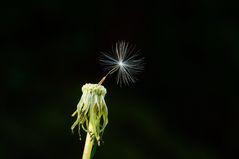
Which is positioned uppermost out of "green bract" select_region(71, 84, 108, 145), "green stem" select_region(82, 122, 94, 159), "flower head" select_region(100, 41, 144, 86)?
"flower head" select_region(100, 41, 144, 86)

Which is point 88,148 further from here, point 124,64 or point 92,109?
point 124,64

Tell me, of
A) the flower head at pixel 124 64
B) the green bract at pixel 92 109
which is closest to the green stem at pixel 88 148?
the green bract at pixel 92 109

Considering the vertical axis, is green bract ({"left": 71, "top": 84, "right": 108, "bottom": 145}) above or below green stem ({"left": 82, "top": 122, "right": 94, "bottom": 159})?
above

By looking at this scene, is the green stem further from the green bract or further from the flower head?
the flower head

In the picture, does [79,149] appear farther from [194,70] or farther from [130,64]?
[130,64]

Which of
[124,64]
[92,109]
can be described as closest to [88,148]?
[92,109]

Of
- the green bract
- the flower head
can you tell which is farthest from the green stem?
the flower head

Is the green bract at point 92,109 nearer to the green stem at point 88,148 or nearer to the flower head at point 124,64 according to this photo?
the green stem at point 88,148

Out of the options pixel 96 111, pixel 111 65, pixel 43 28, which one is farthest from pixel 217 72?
pixel 96 111
